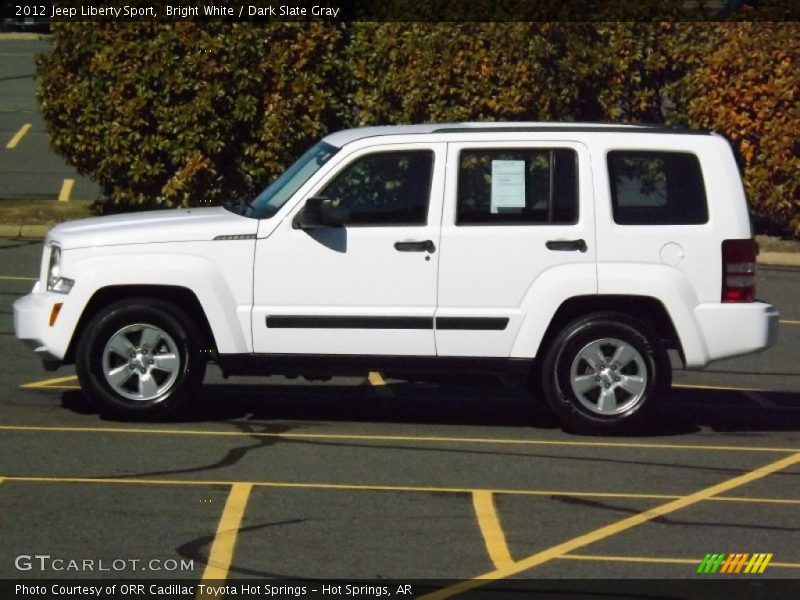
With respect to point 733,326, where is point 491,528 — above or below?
below

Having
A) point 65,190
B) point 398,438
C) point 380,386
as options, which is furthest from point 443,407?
point 65,190

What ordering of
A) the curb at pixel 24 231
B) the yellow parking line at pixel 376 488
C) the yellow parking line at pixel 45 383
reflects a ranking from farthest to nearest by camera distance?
the curb at pixel 24 231, the yellow parking line at pixel 45 383, the yellow parking line at pixel 376 488

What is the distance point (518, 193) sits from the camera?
10484 mm

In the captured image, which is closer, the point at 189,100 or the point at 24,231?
the point at 189,100

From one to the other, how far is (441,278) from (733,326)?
73.0 inches

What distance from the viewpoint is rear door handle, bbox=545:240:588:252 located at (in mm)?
10406

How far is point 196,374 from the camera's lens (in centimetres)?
1048

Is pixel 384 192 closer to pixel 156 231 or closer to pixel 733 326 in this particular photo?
pixel 156 231

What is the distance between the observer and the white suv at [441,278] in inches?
408

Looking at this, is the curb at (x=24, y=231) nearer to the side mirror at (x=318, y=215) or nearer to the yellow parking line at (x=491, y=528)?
the side mirror at (x=318, y=215)

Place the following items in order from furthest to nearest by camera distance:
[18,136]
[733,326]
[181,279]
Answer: [18,136] < [733,326] < [181,279]

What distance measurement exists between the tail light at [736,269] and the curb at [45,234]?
947 cm

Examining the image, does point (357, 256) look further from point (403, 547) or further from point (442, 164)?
point (403, 547)

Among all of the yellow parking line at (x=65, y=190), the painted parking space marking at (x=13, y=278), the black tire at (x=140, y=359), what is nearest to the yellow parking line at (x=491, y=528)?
the black tire at (x=140, y=359)
